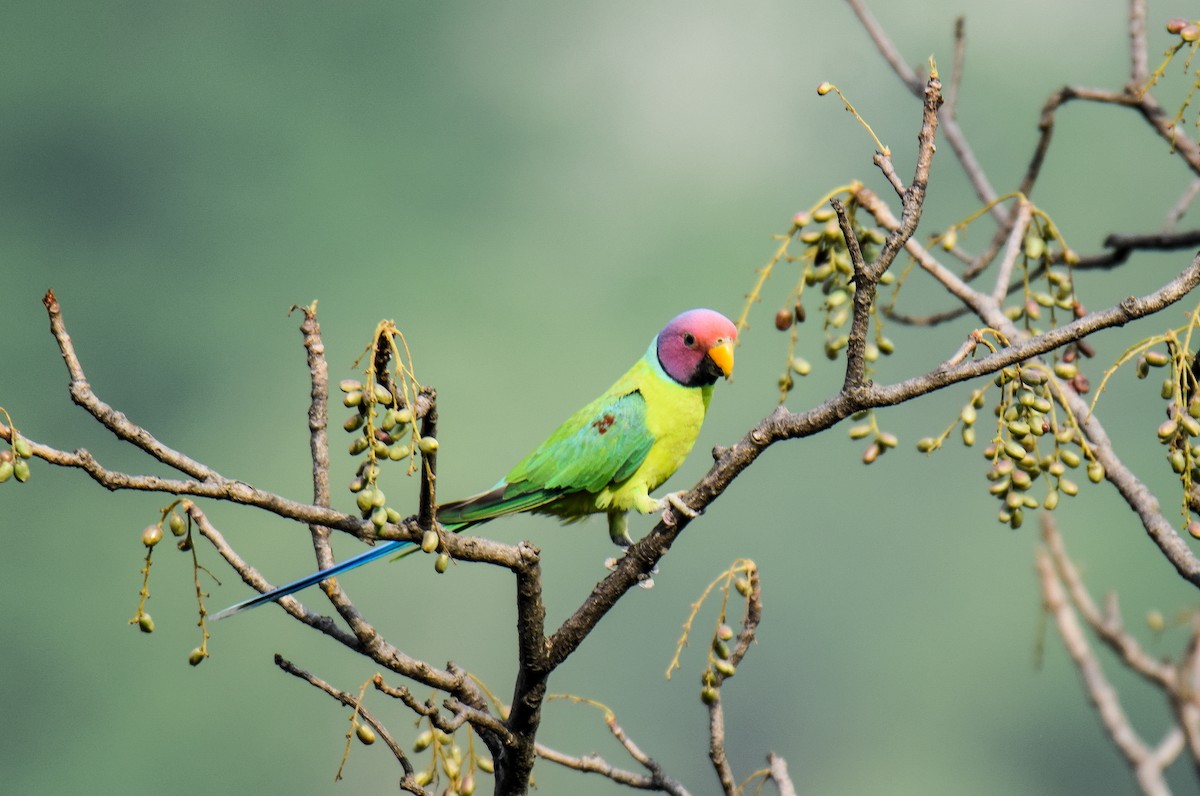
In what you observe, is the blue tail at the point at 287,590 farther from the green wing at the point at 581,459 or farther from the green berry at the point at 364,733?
the green wing at the point at 581,459

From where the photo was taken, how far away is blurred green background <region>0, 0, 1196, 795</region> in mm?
13797

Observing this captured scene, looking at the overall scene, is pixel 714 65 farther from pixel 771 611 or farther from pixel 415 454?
pixel 415 454

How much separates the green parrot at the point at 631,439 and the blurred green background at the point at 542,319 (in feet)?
30.3

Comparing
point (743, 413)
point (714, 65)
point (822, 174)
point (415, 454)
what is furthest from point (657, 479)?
point (822, 174)

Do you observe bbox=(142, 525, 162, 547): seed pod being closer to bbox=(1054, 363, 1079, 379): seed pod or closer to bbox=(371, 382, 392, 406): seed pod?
bbox=(371, 382, 392, 406): seed pod

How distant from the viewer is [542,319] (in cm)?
1587

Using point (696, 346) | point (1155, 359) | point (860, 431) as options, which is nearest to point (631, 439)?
point (696, 346)

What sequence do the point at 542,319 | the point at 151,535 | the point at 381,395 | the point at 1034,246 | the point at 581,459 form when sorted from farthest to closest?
the point at 542,319 < the point at 581,459 < the point at 1034,246 < the point at 151,535 < the point at 381,395

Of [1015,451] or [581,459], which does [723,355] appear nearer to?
[581,459]

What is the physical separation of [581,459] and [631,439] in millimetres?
135

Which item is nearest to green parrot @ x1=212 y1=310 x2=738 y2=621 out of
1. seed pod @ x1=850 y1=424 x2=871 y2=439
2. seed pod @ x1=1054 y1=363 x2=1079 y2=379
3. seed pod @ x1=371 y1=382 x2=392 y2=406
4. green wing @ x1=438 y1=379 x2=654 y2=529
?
green wing @ x1=438 y1=379 x2=654 y2=529

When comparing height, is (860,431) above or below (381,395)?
above

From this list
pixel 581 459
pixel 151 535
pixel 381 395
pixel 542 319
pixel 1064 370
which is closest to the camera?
pixel 381 395

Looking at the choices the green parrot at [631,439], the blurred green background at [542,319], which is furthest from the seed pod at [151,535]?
the blurred green background at [542,319]
